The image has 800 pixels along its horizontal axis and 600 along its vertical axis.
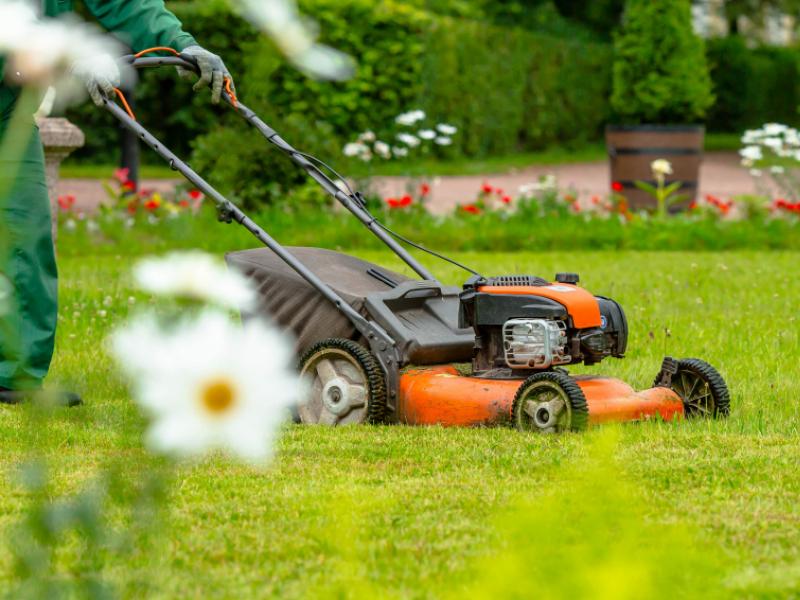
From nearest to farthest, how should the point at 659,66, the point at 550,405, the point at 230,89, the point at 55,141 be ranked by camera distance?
the point at 550,405 < the point at 230,89 < the point at 55,141 < the point at 659,66

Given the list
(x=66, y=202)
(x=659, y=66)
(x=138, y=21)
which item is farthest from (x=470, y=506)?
(x=659, y=66)

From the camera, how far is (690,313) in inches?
252

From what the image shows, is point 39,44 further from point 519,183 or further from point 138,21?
point 519,183

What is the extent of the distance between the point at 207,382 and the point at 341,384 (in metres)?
2.69

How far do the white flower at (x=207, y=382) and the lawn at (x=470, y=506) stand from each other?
0.58 feet

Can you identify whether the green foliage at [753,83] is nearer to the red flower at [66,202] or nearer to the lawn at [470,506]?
the red flower at [66,202]

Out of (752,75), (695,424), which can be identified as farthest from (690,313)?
(752,75)

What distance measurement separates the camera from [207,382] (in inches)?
54.2

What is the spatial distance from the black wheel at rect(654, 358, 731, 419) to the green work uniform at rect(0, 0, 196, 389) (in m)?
1.73

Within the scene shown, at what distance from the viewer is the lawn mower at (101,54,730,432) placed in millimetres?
3850

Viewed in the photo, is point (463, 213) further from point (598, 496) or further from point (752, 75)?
point (752, 75)

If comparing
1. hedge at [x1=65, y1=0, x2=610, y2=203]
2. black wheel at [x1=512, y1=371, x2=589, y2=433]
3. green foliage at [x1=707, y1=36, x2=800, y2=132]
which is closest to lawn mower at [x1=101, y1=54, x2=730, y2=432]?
black wheel at [x1=512, y1=371, x2=589, y2=433]

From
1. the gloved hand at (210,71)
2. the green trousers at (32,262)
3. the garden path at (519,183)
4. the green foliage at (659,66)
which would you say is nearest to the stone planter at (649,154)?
the green foliage at (659,66)

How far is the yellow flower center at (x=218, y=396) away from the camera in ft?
4.50
